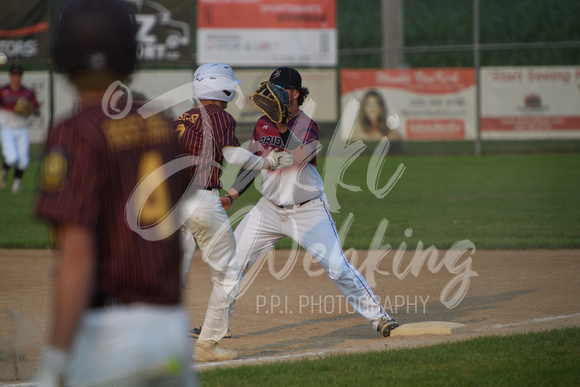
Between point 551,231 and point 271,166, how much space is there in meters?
6.74

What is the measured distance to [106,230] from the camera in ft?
7.29

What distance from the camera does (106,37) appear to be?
2.23 m

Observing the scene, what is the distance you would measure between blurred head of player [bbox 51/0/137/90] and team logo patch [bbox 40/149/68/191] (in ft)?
0.86

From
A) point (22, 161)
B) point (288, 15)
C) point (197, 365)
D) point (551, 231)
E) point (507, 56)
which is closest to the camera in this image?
point (197, 365)

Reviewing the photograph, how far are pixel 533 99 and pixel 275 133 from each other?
1852 centimetres

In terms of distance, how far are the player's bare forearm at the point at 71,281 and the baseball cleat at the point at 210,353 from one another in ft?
10.8

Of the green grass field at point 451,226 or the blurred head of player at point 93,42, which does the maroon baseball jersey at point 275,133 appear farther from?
the blurred head of player at point 93,42

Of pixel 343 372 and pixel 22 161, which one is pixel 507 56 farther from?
pixel 343 372

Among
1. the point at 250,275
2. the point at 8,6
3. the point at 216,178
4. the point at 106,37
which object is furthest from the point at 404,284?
the point at 8,6

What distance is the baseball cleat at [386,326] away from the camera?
5.79 m

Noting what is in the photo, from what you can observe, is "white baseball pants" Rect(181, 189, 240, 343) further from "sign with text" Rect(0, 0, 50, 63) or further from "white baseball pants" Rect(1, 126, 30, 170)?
"sign with text" Rect(0, 0, 50, 63)

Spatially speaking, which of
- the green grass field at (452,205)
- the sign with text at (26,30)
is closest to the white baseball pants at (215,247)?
the green grass field at (452,205)

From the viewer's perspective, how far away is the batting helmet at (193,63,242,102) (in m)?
5.42

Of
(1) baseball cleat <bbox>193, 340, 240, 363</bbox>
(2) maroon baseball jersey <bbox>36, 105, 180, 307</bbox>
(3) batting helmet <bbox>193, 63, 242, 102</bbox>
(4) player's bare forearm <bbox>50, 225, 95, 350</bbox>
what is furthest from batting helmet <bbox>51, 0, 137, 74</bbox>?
(1) baseball cleat <bbox>193, 340, 240, 363</bbox>
